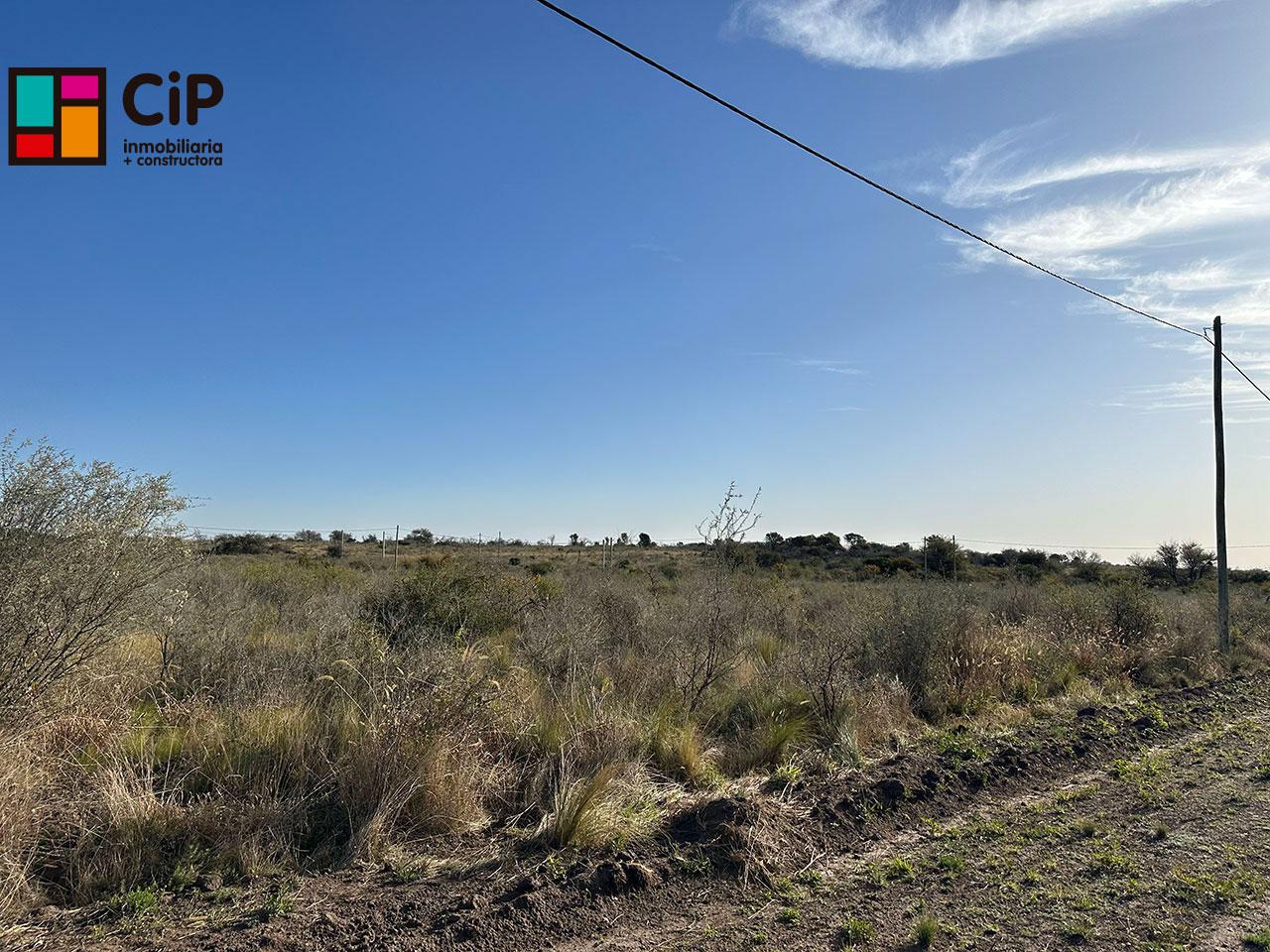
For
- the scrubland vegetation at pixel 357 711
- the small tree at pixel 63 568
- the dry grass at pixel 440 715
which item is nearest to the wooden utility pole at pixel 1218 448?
the dry grass at pixel 440 715

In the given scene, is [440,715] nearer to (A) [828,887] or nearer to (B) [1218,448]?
(A) [828,887]

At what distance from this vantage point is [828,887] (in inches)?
218

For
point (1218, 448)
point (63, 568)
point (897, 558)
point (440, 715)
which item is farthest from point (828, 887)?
point (897, 558)

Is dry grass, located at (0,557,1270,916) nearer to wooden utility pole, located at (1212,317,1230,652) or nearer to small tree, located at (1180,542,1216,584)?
wooden utility pole, located at (1212,317,1230,652)

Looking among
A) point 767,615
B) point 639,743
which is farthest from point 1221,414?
point 639,743

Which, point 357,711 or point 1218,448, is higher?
point 1218,448

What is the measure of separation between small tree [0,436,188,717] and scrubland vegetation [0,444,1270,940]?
0.06 ft

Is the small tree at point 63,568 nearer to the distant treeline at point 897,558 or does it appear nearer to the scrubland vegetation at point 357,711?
the scrubland vegetation at point 357,711

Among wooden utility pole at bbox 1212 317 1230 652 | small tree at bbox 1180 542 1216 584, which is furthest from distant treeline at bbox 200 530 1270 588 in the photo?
wooden utility pole at bbox 1212 317 1230 652

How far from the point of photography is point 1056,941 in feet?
15.5

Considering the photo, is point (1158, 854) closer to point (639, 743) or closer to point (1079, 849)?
point (1079, 849)

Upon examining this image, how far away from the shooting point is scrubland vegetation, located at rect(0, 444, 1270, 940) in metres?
5.43

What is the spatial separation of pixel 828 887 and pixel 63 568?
6.74 meters

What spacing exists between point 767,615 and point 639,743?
8.49 meters
